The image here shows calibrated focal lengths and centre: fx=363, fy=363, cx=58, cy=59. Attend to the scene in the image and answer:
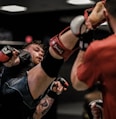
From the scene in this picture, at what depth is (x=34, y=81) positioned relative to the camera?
1.90 meters

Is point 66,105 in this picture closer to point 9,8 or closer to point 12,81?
point 9,8

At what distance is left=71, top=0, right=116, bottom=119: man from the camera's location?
150cm

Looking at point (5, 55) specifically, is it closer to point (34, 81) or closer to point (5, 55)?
point (5, 55)

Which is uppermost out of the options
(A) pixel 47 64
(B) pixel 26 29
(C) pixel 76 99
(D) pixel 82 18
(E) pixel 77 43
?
(D) pixel 82 18

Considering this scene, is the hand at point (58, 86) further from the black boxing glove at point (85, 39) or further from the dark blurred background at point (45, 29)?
the dark blurred background at point (45, 29)

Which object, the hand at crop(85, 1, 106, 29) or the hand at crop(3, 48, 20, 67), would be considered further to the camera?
the hand at crop(3, 48, 20, 67)

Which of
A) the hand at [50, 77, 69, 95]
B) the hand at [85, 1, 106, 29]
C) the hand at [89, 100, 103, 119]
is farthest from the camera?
the hand at [50, 77, 69, 95]

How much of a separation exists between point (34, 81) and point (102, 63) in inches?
20.2

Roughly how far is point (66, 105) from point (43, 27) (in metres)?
1.72

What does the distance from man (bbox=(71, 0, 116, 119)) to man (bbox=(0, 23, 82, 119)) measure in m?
0.12

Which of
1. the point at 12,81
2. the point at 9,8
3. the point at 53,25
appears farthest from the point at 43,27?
the point at 12,81

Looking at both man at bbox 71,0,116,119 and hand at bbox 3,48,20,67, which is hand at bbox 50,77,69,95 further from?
man at bbox 71,0,116,119

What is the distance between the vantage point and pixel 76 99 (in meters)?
6.84

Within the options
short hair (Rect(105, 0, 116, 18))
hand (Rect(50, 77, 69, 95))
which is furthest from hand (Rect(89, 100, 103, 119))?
hand (Rect(50, 77, 69, 95))
